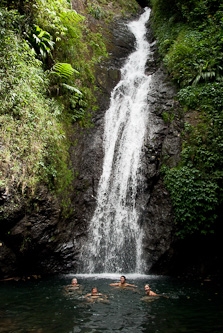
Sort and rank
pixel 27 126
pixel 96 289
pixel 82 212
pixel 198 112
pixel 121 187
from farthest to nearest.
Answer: pixel 121 187 < pixel 198 112 < pixel 82 212 < pixel 27 126 < pixel 96 289

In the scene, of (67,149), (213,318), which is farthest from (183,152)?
(213,318)

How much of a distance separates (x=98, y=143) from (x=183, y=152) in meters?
4.06

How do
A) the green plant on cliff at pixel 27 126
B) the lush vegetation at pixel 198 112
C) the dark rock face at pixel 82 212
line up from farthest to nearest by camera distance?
the lush vegetation at pixel 198 112 < the dark rock face at pixel 82 212 < the green plant on cliff at pixel 27 126

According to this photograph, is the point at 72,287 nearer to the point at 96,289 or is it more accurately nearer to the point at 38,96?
the point at 96,289

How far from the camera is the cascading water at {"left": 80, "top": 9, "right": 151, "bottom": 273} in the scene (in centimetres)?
1115

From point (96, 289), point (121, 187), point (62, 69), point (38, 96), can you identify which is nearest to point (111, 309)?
point (96, 289)

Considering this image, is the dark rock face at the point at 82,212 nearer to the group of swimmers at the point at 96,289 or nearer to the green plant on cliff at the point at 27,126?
the green plant on cliff at the point at 27,126

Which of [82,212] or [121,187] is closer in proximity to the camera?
[82,212]

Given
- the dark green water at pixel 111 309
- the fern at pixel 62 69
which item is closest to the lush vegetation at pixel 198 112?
the dark green water at pixel 111 309

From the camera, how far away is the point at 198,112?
12438 mm

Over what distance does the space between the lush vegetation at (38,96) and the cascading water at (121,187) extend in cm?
146

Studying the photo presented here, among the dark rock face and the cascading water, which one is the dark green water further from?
the cascading water

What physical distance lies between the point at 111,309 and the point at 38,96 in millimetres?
8045

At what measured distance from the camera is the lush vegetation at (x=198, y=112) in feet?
35.0
